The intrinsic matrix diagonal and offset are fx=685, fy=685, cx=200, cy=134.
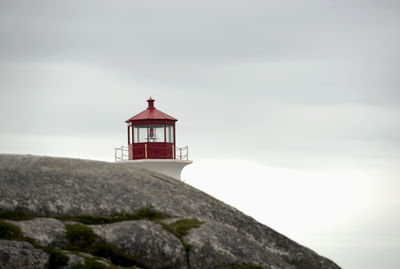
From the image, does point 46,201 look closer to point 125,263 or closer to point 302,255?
point 125,263

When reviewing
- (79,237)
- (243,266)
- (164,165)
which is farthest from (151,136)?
(79,237)

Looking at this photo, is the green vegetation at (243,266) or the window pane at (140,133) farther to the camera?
the window pane at (140,133)

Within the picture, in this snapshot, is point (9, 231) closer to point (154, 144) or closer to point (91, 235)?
point (91, 235)

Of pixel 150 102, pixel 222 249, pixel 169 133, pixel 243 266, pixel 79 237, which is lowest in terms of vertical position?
pixel 243 266

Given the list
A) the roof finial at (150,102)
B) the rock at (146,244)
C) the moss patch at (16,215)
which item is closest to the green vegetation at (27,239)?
the moss patch at (16,215)

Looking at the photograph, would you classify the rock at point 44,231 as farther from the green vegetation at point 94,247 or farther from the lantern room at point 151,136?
the lantern room at point 151,136

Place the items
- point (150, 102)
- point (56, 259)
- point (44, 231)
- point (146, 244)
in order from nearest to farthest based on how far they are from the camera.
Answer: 1. point (56, 259)
2. point (44, 231)
3. point (146, 244)
4. point (150, 102)

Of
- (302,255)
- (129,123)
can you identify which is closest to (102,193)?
(302,255)

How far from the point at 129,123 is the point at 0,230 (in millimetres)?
25674

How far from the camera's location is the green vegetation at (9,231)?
64.5ft

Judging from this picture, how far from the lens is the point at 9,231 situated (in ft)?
65.3

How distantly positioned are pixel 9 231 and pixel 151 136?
2450 cm

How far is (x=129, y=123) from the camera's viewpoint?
45.3 m

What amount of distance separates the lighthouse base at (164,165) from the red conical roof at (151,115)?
3.05m
